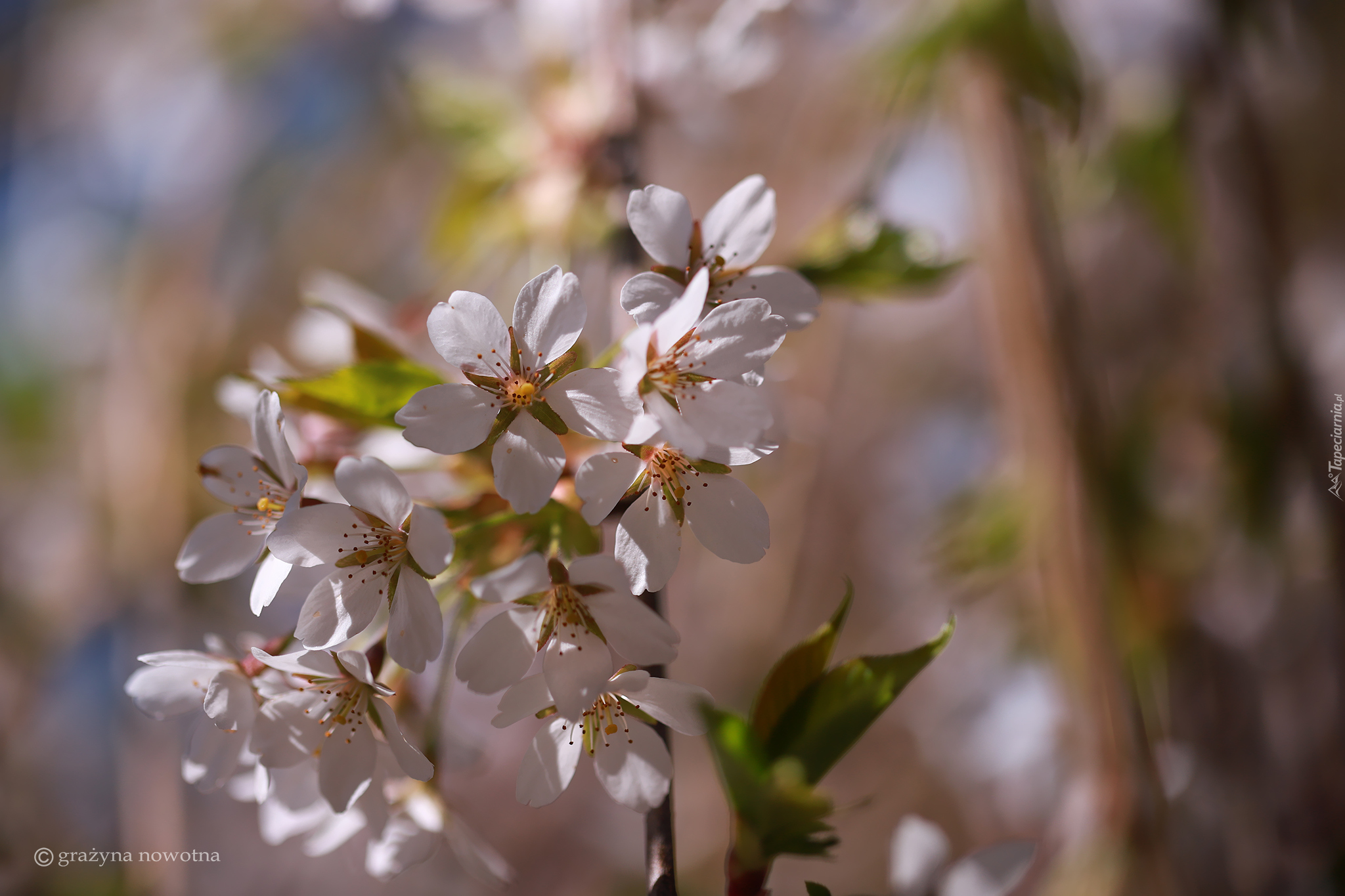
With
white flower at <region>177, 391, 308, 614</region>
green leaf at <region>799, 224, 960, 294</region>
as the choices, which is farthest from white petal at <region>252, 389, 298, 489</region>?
green leaf at <region>799, 224, 960, 294</region>

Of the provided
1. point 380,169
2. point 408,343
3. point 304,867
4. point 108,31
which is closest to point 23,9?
point 108,31

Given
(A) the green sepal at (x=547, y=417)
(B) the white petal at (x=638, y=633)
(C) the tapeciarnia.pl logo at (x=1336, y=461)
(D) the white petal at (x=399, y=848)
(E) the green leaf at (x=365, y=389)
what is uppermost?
(C) the tapeciarnia.pl logo at (x=1336, y=461)

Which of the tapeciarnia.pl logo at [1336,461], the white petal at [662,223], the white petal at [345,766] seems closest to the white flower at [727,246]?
the white petal at [662,223]

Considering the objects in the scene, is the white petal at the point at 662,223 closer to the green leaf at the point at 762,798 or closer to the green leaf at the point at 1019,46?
the green leaf at the point at 762,798

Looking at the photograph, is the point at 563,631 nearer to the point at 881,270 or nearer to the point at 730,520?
the point at 730,520

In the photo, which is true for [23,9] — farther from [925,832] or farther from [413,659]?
[925,832]

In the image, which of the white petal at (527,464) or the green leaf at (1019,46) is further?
the green leaf at (1019,46)

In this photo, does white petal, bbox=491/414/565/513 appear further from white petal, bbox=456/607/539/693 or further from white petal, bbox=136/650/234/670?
white petal, bbox=136/650/234/670

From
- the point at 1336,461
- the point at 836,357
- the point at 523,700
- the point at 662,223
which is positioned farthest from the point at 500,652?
the point at 1336,461
